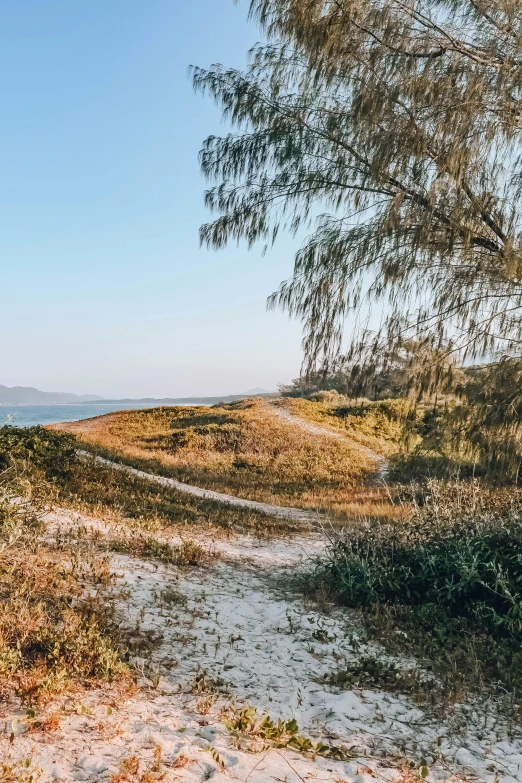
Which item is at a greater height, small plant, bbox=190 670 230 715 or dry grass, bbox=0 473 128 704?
dry grass, bbox=0 473 128 704

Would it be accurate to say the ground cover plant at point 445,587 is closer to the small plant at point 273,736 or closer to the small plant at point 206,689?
the small plant at point 273,736

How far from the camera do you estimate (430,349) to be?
7.75 meters

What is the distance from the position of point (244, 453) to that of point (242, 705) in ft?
54.5

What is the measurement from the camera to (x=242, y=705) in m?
3.83

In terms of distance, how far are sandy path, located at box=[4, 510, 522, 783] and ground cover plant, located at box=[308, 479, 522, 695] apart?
421mm

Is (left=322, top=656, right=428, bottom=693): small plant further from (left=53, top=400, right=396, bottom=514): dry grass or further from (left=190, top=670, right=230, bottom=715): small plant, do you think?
(left=53, top=400, right=396, bottom=514): dry grass

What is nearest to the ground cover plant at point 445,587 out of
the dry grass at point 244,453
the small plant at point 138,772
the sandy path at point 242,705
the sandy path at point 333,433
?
the sandy path at point 242,705

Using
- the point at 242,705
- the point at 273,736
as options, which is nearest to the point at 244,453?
the point at 242,705

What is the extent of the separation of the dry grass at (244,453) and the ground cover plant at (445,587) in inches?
205

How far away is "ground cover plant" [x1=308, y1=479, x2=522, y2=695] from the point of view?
4891 mm

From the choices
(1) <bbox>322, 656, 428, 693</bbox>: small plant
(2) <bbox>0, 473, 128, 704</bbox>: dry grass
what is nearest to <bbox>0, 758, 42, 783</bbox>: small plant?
(2) <bbox>0, 473, 128, 704</bbox>: dry grass

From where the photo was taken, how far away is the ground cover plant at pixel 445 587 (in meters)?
4.89

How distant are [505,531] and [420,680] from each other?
2524 millimetres

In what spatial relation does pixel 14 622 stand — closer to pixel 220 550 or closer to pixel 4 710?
pixel 4 710
